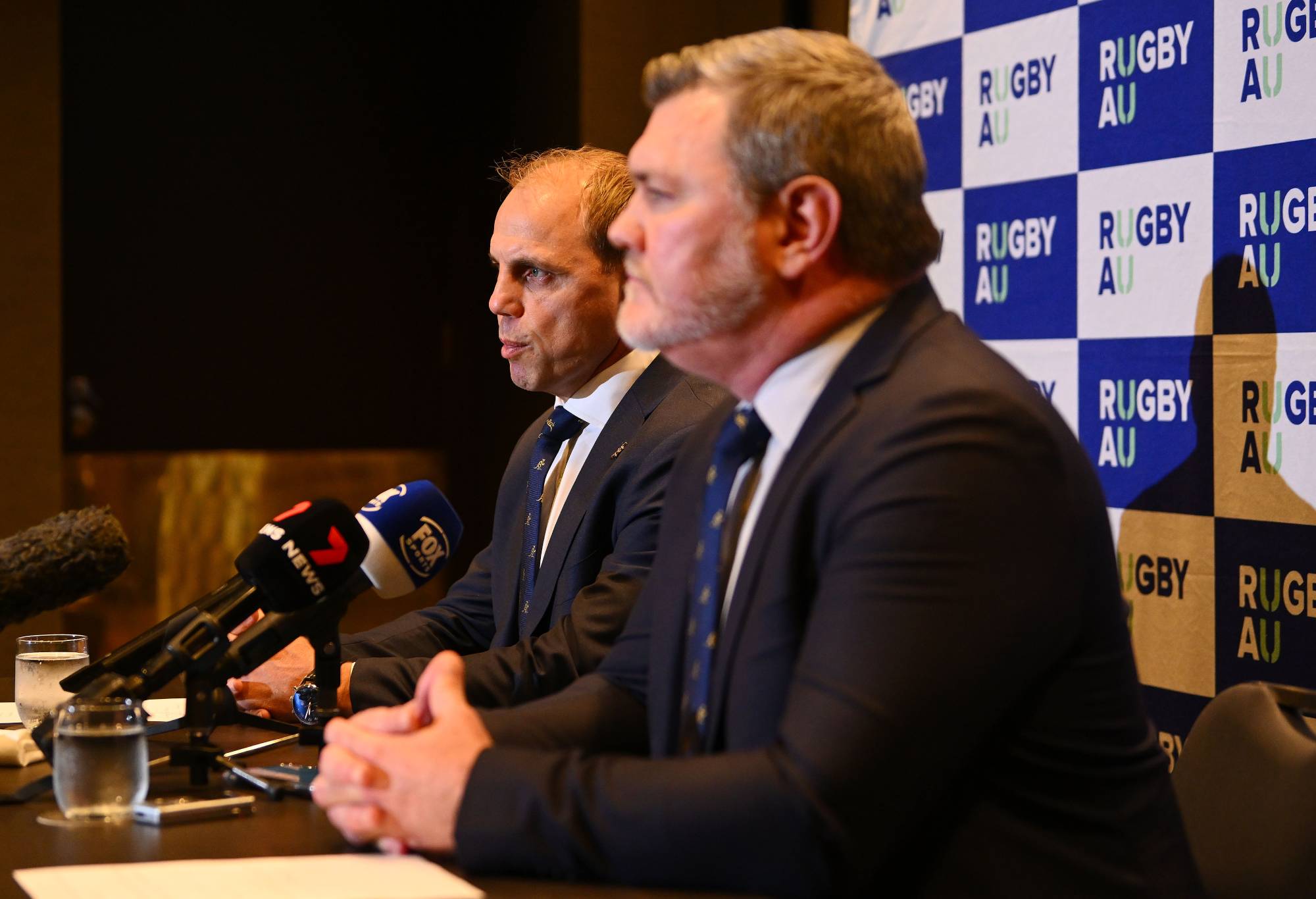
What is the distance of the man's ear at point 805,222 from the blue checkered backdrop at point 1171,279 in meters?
1.33

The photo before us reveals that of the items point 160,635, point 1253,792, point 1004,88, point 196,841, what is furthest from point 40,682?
point 1004,88

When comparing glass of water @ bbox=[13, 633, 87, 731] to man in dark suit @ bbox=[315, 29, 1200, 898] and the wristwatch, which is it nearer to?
the wristwatch

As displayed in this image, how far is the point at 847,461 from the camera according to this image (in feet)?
3.85

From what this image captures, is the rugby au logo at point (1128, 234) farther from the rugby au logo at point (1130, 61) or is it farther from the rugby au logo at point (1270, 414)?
the rugby au logo at point (1270, 414)

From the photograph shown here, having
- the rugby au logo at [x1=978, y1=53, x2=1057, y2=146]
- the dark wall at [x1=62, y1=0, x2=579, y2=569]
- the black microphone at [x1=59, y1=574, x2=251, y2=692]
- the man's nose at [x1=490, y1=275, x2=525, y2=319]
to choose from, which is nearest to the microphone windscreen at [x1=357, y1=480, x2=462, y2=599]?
the black microphone at [x1=59, y1=574, x2=251, y2=692]

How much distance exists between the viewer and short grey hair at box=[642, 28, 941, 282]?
128 cm

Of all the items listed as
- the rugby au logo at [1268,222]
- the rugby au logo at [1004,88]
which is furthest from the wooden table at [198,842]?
the rugby au logo at [1004,88]

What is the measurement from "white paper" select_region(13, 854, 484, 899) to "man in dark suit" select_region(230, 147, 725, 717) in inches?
31.0

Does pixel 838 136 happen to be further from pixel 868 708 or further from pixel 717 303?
pixel 868 708

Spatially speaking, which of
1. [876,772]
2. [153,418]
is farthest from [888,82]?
Answer: [153,418]

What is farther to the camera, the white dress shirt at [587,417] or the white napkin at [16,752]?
the white dress shirt at [587,417]

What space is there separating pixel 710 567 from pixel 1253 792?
64 cm

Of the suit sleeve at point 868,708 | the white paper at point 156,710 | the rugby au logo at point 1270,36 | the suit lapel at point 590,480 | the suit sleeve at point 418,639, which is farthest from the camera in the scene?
the rugby au logo at point 1270,36

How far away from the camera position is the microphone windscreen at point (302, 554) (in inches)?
58.8
